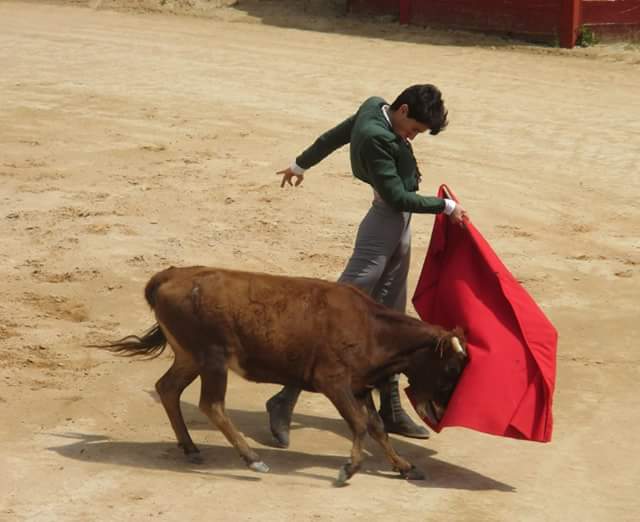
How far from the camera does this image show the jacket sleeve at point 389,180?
19.9ft

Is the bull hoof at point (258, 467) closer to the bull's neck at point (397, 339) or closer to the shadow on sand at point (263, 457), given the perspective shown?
the shadow on sand at point (263, 457)

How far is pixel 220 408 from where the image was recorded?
5953 millimetres

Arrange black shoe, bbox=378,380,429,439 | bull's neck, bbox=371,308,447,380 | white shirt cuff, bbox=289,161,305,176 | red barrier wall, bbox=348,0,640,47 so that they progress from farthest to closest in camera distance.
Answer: red barrier wall, bbox=348,0,640,47 → white shirt cuff, bbox=289,161,305,176 → black shoe, bbox=378,380,429,439 → bull's neck, bbox=371,308,447,380

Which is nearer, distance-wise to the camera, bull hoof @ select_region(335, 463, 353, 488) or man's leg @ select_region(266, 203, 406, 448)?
bull hoof @ select_region(335, 463, 353, 488)

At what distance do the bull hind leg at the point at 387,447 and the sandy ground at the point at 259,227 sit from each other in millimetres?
63

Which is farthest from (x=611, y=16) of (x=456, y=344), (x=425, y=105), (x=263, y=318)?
(x=263, y=318)

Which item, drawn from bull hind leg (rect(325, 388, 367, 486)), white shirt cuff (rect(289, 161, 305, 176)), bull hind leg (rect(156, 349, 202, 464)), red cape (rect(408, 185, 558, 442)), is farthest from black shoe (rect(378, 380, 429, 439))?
white shirt cuff (rect(289, 161, 305, 176))

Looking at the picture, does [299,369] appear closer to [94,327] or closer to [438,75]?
[94,327]

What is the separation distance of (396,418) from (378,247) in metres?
0.81

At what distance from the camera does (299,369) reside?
236 inches

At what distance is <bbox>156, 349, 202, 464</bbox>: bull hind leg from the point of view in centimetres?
611

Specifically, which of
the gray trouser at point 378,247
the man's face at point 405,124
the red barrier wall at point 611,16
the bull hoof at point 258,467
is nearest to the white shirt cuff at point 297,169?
the gray trouser at point 378,247

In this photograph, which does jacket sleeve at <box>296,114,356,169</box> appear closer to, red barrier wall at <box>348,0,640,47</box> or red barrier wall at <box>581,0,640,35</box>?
red barrier wall at <box>348,0,640,47</box>

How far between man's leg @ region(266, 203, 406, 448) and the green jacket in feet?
0.52
